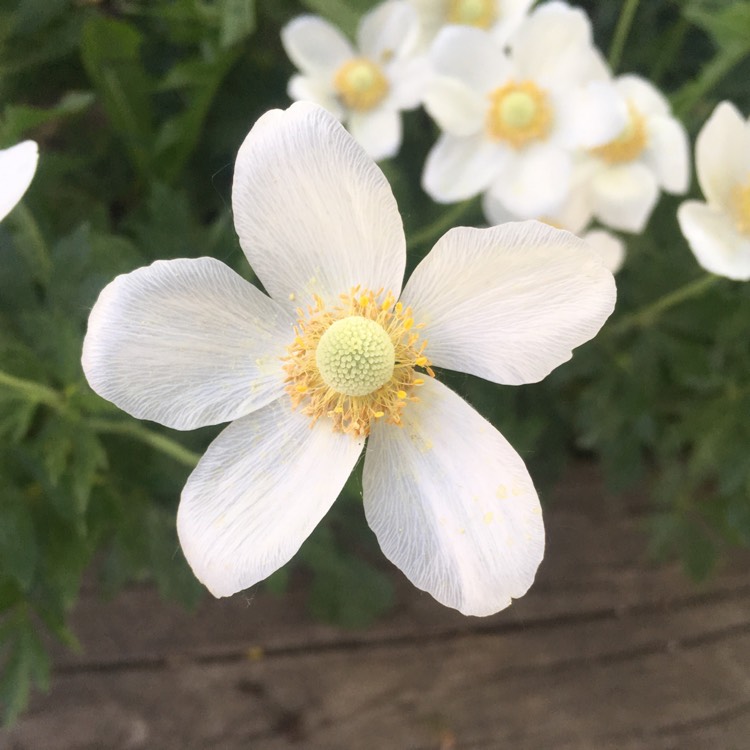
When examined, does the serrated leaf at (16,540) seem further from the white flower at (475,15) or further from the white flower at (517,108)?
the white flower at (475,15)

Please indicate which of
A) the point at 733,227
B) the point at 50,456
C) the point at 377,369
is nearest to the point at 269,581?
the point at 50,456

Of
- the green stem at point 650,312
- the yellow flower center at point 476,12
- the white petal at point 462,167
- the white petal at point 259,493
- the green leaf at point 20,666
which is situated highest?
the yellow flower center at point 476,12

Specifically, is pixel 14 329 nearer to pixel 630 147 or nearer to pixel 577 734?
pixel 630 147

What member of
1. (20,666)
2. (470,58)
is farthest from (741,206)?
(20,666)

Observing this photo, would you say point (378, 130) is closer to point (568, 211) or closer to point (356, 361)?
point (568, 211)

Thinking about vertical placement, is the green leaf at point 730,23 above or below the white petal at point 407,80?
above

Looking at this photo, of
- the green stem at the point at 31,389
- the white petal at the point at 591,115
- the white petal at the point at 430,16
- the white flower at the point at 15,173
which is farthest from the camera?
the white petal at the point at 430,16

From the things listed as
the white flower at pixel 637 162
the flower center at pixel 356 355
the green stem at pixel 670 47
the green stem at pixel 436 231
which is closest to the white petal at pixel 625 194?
the white flower at pixel 637 162
